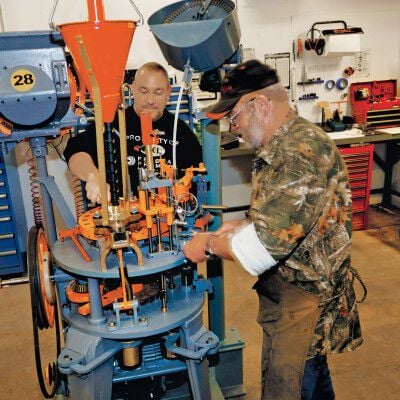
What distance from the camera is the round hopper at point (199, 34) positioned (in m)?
1.34

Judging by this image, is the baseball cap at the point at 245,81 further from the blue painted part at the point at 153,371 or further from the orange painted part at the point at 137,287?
the blue painted part at the point at 153,371

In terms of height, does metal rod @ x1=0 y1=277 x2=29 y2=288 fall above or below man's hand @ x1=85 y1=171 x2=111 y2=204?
below

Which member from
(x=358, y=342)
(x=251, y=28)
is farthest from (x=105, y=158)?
(x=251, y=28)

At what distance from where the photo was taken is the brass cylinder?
1375mm

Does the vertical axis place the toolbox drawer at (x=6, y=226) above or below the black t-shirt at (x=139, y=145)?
below

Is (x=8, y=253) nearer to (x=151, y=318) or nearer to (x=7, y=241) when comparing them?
(x=7, y=241)

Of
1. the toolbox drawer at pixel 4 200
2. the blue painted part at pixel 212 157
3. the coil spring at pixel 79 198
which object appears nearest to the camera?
the blue painted part at pixel 212 157

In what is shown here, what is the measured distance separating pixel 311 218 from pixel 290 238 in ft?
0.24

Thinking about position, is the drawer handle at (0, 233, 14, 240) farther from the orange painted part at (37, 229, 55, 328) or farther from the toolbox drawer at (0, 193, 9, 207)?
the orange painted part at (37, 229, 55, 328)

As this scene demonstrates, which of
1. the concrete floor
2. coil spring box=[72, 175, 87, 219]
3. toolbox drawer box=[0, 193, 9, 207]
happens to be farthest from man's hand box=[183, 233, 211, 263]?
toolbox drawer box=[0, 193, 9, 207]

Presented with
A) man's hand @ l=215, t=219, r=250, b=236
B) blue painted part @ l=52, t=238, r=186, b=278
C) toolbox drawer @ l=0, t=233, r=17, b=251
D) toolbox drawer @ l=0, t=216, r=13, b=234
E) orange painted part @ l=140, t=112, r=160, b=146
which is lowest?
toolbox drawer @ l=0, t=233, r=17, b=251

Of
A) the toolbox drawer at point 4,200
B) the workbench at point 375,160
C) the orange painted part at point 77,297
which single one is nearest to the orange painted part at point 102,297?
the orange painted part at point 77,297

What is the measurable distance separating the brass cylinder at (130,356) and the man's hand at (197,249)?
1.11 ft

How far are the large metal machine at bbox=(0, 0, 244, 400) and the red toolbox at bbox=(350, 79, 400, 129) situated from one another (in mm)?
2607
